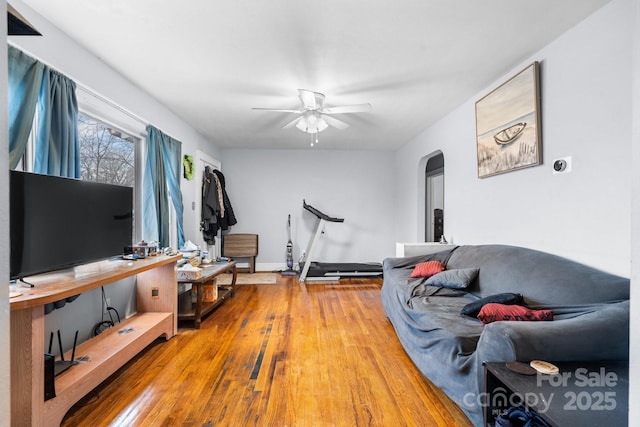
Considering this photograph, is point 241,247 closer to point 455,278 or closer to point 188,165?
point 188,165

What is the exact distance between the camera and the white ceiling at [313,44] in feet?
5.80

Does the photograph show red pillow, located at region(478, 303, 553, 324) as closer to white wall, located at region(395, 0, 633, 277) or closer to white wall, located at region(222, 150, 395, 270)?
white wall, located at region(395, 0, 633, 277)

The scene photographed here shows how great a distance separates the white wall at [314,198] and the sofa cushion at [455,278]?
3.23 metres

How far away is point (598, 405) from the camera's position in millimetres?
1030

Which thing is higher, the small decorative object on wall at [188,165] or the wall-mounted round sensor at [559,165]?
the small decorative object on wall at [188,165]

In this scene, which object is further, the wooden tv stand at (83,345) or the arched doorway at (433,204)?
the arched doorway at (433,204)

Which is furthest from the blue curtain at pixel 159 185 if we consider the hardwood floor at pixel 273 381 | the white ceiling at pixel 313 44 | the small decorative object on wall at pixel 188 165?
the hardwood floor at pixel 273 381

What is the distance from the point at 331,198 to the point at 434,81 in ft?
10.9

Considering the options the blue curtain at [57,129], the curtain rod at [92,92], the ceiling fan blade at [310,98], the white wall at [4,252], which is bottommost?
the white wall at [4,252]

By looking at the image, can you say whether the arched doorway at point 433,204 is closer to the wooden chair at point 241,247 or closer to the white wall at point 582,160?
the white wall at point 582,160

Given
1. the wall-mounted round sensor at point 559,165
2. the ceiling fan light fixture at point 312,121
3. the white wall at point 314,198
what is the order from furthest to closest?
1. the white wall at point 314,198
2. the ceiling fan light fixture at point 312,121
3. the wall-mounted round sensor at point 559,165

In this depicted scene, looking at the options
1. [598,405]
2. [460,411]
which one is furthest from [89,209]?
[598,405]

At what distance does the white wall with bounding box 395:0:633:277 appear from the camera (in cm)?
165

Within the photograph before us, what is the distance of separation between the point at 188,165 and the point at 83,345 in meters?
2.65
